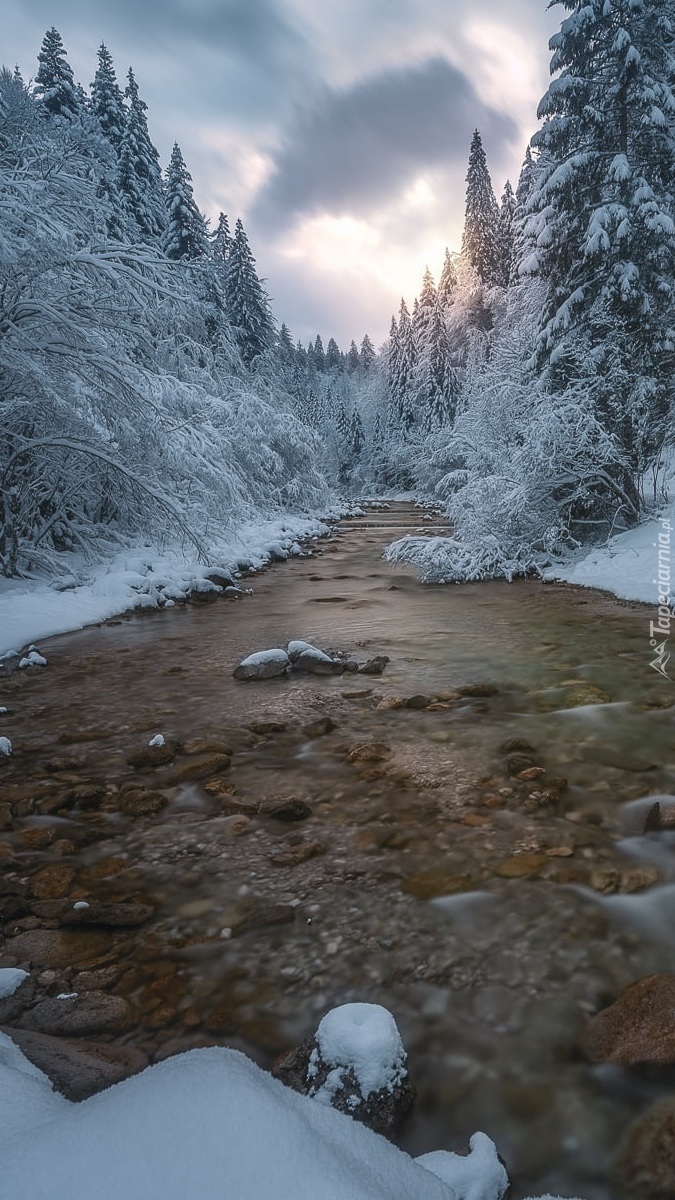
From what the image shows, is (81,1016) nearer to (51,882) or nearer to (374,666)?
(51,882)

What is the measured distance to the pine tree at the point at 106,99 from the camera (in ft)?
90.9

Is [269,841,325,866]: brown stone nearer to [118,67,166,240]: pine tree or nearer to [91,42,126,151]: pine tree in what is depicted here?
[118,67,166,240]: pine tree

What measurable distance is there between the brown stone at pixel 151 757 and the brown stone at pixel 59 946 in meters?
1.77

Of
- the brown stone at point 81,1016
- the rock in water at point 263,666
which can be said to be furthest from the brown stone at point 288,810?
the rock in water at point 263,666

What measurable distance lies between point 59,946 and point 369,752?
2.49 metres

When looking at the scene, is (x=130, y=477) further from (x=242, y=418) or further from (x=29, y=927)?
(x=242, y=418)

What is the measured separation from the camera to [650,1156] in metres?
1.79

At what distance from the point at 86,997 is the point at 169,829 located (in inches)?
50.6

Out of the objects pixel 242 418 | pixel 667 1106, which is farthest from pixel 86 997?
pixel 242 418

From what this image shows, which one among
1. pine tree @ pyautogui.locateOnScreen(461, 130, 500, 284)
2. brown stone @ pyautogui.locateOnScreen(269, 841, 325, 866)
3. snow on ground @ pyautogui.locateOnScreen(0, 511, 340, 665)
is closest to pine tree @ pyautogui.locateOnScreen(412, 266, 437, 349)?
pine tree @ pyautogui.locateOnScreen(461, 130, 500, 284)

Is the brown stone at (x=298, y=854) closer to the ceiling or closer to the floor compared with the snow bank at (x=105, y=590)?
closer to the floor

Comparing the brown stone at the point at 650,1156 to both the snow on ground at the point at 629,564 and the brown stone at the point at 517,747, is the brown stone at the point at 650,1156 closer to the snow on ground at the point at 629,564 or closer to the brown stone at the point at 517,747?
the brown stone at the point at 517,747

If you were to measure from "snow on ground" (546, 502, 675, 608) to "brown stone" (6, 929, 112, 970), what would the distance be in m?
9.28

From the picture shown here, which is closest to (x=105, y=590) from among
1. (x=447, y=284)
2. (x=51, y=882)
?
(x=51, y=882)
